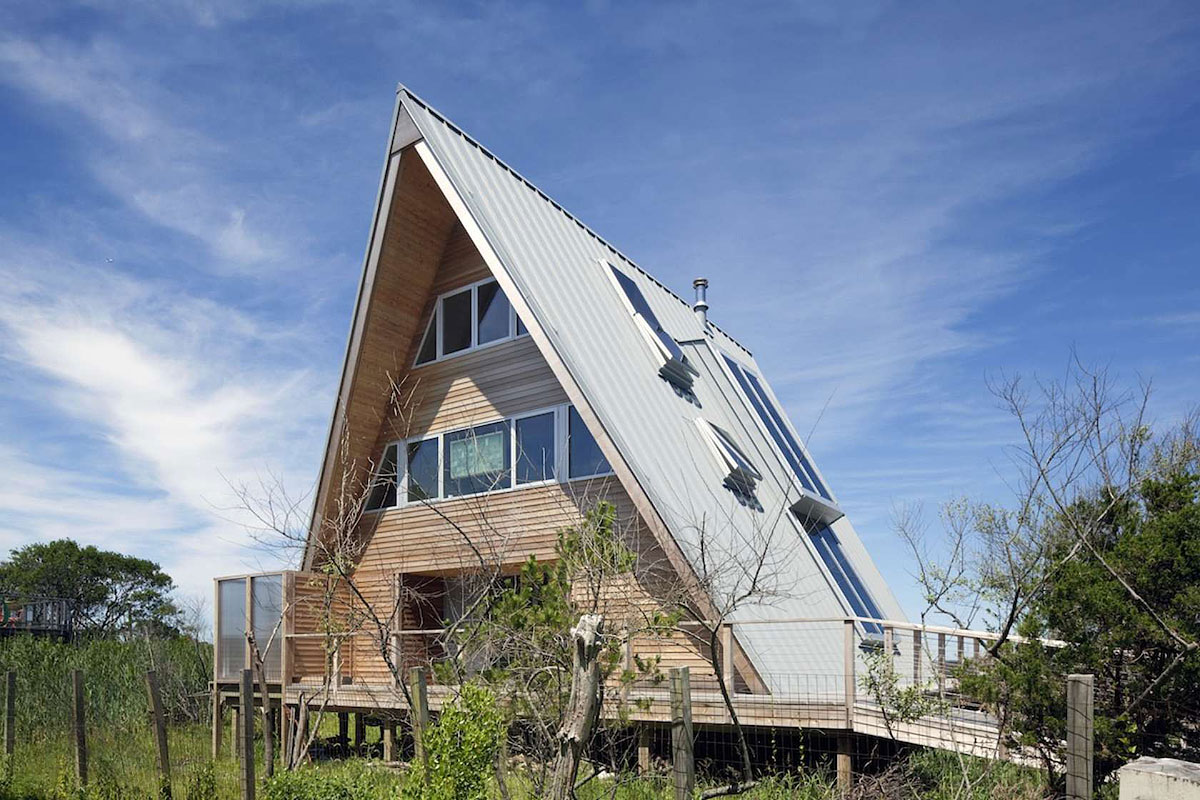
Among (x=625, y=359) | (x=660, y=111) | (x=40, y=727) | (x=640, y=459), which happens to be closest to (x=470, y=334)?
(x=625, y=359)

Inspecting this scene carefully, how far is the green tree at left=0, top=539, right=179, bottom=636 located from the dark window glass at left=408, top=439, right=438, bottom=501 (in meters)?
32.7

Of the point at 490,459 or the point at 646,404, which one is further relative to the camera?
the point at 490,459

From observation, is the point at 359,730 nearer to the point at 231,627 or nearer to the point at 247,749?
the point at 231,627

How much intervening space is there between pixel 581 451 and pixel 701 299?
319 inches

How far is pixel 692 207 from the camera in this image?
10.7m

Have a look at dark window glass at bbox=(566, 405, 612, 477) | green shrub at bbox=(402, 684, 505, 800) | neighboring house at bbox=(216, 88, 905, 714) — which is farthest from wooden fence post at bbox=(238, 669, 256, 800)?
dark window glass at bbox=(566, 405, 612, 477)

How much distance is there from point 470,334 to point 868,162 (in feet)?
22.7

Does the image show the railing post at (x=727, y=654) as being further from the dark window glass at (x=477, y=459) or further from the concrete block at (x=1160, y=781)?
the concrete block at (x=1160, y=781)

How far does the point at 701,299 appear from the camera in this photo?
20266 mm

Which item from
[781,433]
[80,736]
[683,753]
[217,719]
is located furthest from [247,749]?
[781,433]

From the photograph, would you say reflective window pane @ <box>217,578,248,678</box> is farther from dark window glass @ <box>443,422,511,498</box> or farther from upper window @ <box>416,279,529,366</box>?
upper window @ <box>416,279,529,366</box>

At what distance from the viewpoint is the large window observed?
13.2m

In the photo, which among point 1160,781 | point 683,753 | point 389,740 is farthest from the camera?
point 389,740

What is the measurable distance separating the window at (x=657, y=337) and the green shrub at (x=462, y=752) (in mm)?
8844
